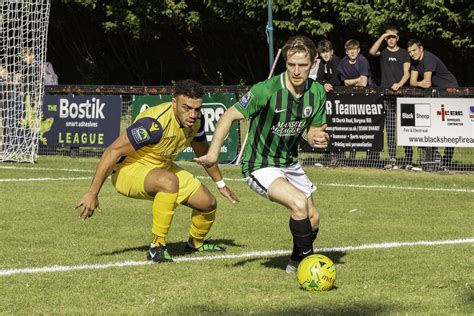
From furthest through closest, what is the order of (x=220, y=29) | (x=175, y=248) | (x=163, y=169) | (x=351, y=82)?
(x=220, y=29) → (x=351, y=82) → (x=175, y=248) → (x=163, y=169)

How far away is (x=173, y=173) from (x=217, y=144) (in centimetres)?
164

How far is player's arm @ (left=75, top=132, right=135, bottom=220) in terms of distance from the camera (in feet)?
29.6

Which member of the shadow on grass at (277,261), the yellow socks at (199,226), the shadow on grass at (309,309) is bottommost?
the shadow on grass at (309,309)

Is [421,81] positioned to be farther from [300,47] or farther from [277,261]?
[300,47]

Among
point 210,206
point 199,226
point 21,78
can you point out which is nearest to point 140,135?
point 210,206

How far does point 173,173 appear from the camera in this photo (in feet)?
32.9

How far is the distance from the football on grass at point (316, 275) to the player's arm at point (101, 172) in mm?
1969

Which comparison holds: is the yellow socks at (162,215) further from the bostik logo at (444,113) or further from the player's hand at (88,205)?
the bostik logo at (444,113)

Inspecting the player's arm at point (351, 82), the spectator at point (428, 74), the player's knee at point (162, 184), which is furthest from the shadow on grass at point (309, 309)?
the player's arm at point (351, 82)

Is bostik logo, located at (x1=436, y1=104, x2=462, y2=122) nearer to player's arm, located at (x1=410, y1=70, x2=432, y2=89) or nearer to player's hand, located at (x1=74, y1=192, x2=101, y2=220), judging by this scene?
player's arm, located at (x1=410, y1=70, x2=432, y2=89)

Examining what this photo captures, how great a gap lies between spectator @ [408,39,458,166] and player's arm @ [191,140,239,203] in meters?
8.20

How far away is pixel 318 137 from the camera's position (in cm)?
860

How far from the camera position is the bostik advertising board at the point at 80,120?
67.4 feet

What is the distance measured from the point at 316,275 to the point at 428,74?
10263mm
